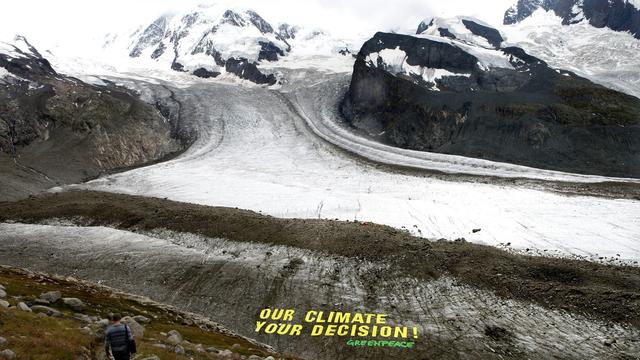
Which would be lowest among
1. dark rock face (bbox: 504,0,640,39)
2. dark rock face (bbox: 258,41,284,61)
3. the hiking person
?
the hiking person

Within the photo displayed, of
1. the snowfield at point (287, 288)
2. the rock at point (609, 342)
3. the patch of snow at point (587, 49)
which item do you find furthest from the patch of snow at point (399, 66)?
the rock at point (609, 342)

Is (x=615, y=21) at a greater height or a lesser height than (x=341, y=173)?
greater

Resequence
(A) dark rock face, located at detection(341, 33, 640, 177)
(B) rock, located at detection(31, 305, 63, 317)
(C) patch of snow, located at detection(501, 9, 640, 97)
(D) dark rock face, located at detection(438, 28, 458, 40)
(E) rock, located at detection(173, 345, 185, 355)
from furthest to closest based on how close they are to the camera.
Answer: (D) dark rock face, located at detection(438, 28, 458, 40), (C) patch of snow, located at detection(501, 9, 640, 97), (A) dark rock face, located at detection(341, 33, 640, 177), (B) rock, located at detection(31, 305, 63, 317), (E) rock, located at detection(173, 345, 185, 355)

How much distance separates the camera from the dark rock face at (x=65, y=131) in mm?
65312

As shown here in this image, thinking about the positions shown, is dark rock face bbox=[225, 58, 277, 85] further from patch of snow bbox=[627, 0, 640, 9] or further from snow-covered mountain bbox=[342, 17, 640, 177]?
patch of snow bbox=[627, 0, 640, 9]

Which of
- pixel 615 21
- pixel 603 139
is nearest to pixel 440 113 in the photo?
pixel 603 139

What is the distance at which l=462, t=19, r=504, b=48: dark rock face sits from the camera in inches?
6465

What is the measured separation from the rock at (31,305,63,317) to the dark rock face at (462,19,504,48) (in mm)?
165744

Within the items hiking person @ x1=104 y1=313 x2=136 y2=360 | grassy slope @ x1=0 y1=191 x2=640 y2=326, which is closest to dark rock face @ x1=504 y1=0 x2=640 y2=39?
grassy slope @ x1=0 y1=191 x2=640 y2=326

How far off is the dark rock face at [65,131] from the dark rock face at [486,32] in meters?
117

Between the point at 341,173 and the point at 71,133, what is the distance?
44.4 m

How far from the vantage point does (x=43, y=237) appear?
37844 millimetres

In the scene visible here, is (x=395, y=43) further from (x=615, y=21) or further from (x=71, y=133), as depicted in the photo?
(x=615, y=21)

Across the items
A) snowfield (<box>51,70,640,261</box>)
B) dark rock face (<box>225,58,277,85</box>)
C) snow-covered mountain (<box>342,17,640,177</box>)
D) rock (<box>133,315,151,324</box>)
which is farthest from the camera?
dark rock face (<box>225,58,277,85</box>)
